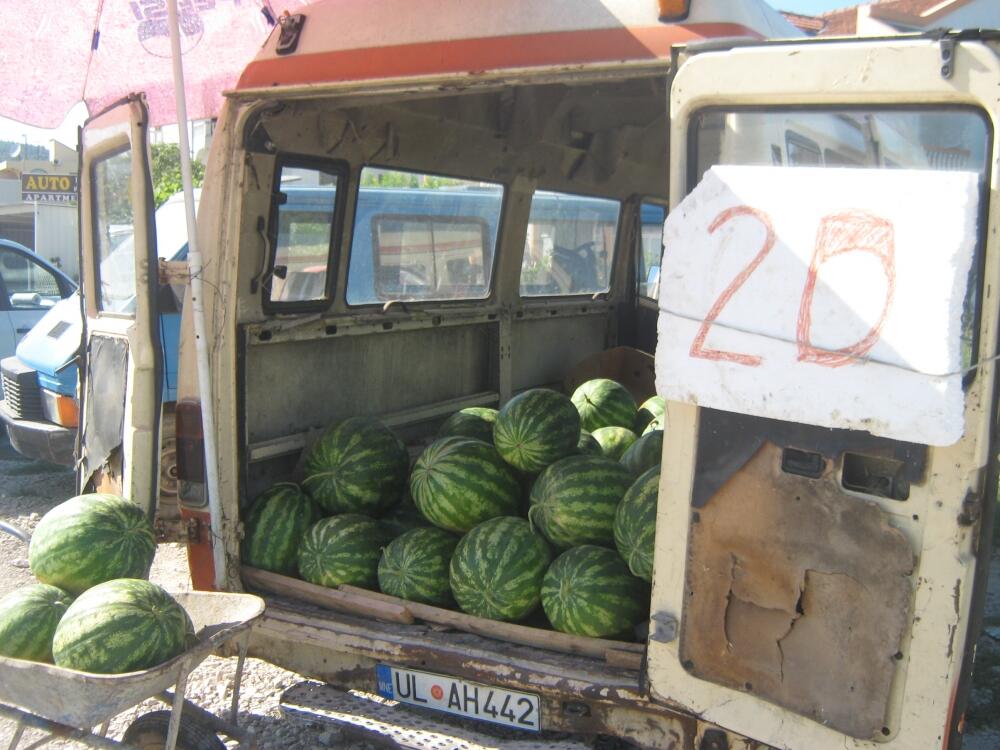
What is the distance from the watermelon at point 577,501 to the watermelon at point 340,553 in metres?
0.69

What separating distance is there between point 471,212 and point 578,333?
1.54m

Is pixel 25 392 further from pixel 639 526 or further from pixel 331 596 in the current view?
pixel 639 526

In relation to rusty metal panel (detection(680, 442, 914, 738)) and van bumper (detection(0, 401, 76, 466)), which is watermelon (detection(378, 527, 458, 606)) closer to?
rusty metal panel (detection(680, 442, 914, 738))

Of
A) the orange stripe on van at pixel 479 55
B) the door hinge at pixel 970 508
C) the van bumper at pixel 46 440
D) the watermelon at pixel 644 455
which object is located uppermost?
the orange stripe on van at pixel 479 55

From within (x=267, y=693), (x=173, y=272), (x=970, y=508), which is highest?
(x=173, y=272)

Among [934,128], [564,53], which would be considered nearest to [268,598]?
[564,53]

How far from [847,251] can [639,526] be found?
1.39 meters

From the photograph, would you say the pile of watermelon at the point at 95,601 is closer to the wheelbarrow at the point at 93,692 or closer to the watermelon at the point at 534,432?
the wheelbarrow at the point at 93,692

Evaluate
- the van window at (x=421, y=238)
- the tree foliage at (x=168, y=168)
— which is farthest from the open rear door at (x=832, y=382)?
the tree foliage at (x=168, y=168)

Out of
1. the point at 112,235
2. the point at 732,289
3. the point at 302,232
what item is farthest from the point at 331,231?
the point at 732,289

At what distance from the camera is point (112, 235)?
435 cm

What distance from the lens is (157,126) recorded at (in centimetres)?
376

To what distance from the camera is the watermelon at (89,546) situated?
10.9 feet

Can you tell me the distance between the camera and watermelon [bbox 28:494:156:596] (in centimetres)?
331
